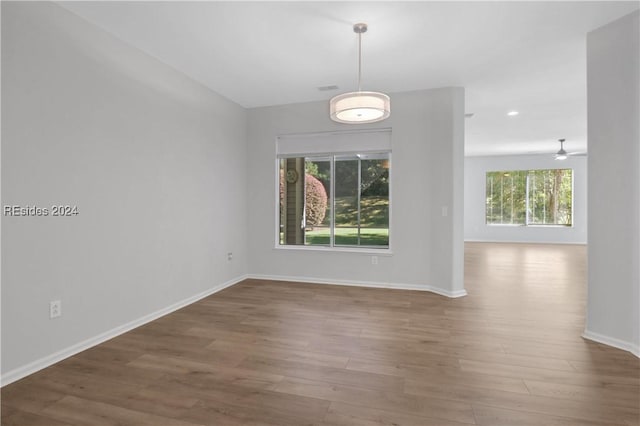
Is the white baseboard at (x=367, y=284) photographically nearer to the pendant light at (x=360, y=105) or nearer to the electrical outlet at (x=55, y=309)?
the pendant light at (x=360, y=105)

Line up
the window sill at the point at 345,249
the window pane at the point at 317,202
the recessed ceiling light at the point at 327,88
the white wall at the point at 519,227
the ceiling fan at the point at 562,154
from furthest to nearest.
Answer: the white wall at the point at 519,227 < the ceiling fan at the point at 562,154 < the window pane at the point at 317,202 < the window sill at the point at 345,249 < the recessed ceiling light at the point at 327,88

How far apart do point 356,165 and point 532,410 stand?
12.6ft

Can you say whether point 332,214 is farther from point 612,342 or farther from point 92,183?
point 612,342

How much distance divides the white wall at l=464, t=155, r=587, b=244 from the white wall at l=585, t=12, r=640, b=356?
787cm

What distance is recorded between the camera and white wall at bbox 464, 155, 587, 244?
31.9 ft

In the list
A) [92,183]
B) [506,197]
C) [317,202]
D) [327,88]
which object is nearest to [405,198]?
[317,202]

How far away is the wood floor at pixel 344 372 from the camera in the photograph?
1848 millimetres

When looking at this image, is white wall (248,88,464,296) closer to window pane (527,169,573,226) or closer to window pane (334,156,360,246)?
window pane (334,156,360,246)

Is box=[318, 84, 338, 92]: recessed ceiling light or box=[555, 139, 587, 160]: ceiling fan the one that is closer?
box=[318, 84, 338, 92]: recessed ceiling light

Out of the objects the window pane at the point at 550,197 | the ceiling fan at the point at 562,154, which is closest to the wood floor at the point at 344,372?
the ceiling fan at the point at 562,154

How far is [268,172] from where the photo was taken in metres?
5.17

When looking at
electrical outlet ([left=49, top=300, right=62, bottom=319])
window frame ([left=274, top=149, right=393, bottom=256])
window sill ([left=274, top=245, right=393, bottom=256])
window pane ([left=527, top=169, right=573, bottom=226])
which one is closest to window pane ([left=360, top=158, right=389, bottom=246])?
window frame ([left=274, top=149, right=393, bottom=256])

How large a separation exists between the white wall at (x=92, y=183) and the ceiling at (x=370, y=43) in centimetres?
37

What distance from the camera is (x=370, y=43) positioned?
313cm
